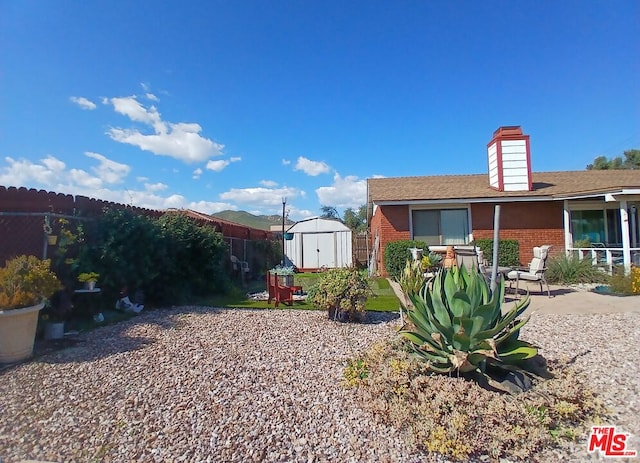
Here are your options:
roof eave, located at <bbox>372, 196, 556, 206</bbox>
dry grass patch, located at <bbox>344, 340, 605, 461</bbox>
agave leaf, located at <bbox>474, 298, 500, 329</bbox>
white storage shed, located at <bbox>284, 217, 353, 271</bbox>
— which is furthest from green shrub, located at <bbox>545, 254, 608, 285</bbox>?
white storage shed, located at <bbox>284, 217, 353, 271</bbox>

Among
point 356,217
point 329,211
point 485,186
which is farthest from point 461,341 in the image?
point 329,211

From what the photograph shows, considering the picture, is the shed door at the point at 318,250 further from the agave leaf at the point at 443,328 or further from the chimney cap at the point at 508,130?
the agave leaf at the point at 443,328

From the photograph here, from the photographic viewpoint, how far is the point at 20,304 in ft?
13.9

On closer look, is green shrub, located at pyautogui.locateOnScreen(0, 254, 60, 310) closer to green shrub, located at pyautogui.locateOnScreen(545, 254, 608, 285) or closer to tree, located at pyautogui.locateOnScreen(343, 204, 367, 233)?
green shrub, located at pyautogui.locateOnScreen(545, 254, 608, 285)

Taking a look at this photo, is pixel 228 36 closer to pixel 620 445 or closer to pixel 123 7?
pixel 123 7

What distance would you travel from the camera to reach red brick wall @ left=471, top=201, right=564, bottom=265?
12.8m

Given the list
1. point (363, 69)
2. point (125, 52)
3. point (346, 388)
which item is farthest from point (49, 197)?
point (363, 69)

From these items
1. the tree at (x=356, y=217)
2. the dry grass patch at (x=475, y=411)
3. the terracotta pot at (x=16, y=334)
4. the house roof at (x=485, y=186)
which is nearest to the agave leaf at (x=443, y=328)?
the dry grass patch at (x=475, y=411)

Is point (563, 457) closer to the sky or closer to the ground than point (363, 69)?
closer to the ground

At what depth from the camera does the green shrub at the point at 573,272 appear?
1034 cm

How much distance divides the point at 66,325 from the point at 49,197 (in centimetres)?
243

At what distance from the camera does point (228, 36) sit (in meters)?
8.12

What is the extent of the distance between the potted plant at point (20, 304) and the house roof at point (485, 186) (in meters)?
10.3

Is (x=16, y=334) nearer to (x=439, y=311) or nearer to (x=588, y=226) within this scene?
(x=439, y=311)
